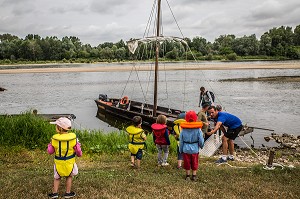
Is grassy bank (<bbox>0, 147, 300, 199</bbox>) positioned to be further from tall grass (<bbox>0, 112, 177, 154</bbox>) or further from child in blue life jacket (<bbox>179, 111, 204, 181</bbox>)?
tall grass (<bbox>0, 112, 177, 154</bbox>)

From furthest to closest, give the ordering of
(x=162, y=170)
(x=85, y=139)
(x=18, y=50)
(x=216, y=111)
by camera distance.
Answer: (x=18, y=50)
(x=85, y=139)
(x=216, y=111)
(x=162, y=170)

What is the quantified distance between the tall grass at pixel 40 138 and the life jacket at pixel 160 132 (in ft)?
10.1

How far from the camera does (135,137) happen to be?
9.16 metres

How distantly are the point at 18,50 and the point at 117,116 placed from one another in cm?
12742

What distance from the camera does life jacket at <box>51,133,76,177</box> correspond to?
6496 mm

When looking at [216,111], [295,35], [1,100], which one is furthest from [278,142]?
[295,35]

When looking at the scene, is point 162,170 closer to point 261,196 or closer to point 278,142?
point 261,196

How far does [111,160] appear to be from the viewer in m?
10.8

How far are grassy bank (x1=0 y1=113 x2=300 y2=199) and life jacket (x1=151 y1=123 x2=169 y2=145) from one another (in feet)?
2.58

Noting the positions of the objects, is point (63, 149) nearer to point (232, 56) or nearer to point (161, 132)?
point (161, 132)

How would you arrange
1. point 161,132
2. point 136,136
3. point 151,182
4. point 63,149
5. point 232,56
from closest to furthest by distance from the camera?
point 63,149 → point 151,182 → point 136,136 → point 161,132 → point 232,56

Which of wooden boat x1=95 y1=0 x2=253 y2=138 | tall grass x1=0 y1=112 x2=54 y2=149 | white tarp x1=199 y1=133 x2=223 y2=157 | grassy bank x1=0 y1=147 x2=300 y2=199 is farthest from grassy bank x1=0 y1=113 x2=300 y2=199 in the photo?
wooden boat x1=95 y1=0 x2=253 y2=138

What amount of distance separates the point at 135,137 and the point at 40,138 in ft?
18.3

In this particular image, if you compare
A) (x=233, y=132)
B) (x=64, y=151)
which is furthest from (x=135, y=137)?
(x=233, y=132)
